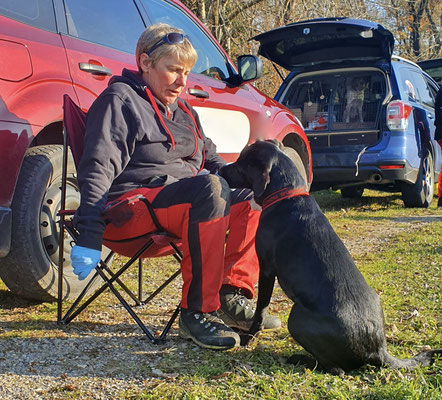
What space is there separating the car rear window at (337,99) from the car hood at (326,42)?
23 centimetres

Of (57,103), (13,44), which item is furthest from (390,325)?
(13,44)

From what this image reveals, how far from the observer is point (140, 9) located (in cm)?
397

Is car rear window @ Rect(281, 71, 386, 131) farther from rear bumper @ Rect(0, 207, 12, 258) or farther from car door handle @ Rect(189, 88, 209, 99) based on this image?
rear bumper @ Rect(0, 207, 12, 258)

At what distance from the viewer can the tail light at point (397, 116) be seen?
22.0 ft

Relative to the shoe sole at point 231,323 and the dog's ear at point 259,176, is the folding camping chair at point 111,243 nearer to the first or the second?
the shoe sole at point 231,323

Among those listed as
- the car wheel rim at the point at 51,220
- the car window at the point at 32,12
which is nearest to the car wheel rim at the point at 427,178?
the car wheel rim at the point at 51,220

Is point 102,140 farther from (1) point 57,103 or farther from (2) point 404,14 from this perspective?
(2) point 404,14

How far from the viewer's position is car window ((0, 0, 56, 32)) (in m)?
2.82

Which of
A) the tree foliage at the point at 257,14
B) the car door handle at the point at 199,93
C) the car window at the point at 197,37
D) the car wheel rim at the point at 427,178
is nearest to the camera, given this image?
the car door handle at the point at 199,93

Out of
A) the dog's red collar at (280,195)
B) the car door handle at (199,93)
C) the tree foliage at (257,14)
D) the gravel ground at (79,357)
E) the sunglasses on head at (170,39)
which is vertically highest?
the tree foliage at (257,14)

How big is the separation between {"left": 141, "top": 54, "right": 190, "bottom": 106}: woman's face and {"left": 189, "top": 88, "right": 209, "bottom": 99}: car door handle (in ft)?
3.49

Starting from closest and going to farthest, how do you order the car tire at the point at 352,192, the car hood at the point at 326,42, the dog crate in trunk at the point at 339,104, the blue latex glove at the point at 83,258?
1. the blue latex glove at the point at 83,258
2. the car hood at the point at 326,42
3. the dog crate in trunk at the point at 339,104
4. the car tire at the point at 352,192

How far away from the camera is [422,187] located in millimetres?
7328

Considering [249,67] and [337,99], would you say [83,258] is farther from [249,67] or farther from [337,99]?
[337,99]
